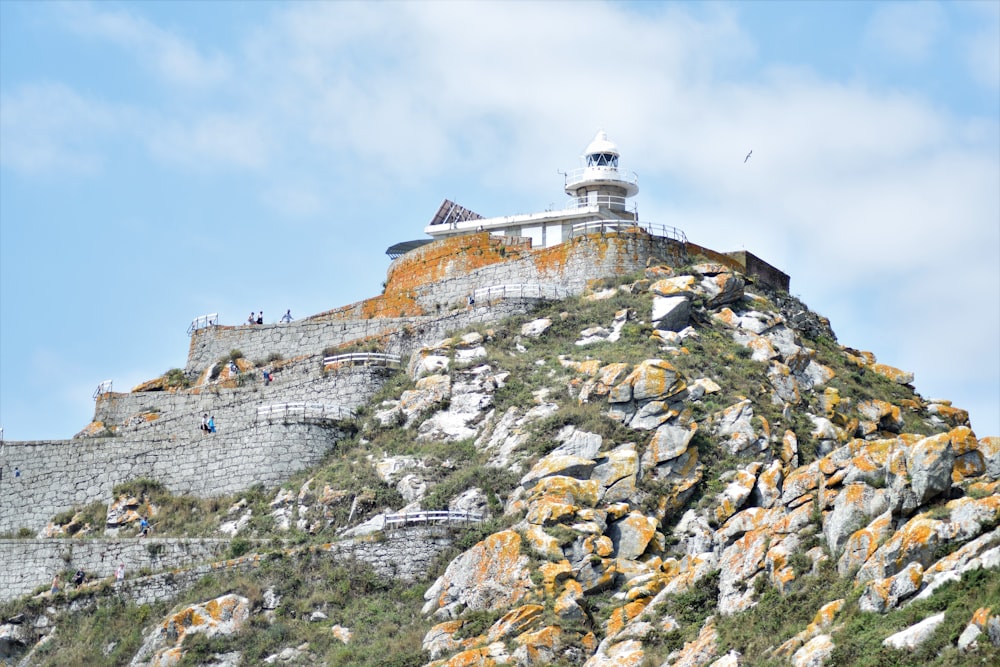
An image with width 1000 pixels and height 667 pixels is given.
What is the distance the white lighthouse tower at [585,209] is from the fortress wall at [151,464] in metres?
14.3

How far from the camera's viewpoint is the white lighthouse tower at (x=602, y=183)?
6000 cm

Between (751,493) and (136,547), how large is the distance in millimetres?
16526

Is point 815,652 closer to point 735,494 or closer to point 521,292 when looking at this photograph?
point 735,494

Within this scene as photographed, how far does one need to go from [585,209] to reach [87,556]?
22022 mm

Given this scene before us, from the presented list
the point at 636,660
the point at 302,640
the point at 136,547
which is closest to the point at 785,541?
the point at 636,660

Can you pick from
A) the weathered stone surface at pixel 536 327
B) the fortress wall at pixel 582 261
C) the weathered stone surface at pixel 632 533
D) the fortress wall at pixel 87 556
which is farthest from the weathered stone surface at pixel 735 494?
the fortress wall at pixel 582 261

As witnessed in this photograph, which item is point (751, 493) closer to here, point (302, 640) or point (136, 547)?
point (302, 640)

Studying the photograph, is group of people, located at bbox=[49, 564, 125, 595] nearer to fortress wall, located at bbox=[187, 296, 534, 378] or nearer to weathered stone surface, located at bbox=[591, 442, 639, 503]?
fortress wall, located at bbox=[187, 296, 534, 378]

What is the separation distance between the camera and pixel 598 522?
125ft

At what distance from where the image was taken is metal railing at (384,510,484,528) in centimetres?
4056

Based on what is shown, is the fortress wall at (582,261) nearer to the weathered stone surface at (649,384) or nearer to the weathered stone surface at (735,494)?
the weathered stone surface at (649,384)

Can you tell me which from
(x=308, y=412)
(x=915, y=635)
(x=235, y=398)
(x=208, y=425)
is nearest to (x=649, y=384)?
(x=308, y=412)

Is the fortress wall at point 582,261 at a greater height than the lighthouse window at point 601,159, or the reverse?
the lighthouse window at point 601,159

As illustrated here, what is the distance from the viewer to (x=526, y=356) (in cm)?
4828
